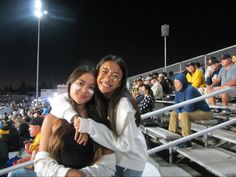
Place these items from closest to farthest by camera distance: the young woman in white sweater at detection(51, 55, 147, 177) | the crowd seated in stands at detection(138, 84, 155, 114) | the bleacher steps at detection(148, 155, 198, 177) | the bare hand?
the bare hand, the young woman in white sweater at detection(51, 55, 147, 177), the bleacher steps at detection(148, 155, 198, 177), the crowd seated in stands at detection(138, 84, 155, 114)

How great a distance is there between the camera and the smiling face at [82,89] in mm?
2086

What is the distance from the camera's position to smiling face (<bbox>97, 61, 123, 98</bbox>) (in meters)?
2.16

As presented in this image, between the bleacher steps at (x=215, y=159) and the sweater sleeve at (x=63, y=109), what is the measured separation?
2.39 metres

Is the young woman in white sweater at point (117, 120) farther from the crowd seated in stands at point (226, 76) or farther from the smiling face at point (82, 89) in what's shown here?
the crowd seated in stands at point (226, 76)

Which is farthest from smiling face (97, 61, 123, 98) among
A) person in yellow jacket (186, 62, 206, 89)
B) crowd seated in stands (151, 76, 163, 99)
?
crowd seated in stands (151, 76, 163, 99)

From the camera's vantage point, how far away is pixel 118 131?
6.76 ft

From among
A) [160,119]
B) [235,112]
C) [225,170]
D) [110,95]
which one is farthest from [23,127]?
[110,95]

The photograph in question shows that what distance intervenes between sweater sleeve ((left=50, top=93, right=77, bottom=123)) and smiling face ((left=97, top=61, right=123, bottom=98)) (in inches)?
10.3

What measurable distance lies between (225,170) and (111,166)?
89.8 inches

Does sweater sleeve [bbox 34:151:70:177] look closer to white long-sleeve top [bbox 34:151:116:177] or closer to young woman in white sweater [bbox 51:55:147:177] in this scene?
white long-sleeve top [bbox 34:151:116:177]

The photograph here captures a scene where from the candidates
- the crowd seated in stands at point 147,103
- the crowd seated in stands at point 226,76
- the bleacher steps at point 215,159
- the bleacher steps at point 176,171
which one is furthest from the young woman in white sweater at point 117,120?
the crowd seated in stands at point 147,103

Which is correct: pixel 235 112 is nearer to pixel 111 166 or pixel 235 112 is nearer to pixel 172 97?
pixel 172 97

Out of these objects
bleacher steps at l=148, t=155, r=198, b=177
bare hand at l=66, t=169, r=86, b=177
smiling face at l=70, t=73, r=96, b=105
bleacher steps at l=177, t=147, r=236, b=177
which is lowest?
bleacher steps at l=148, t=155, r=198, b=177

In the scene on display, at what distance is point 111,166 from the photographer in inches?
78.8
